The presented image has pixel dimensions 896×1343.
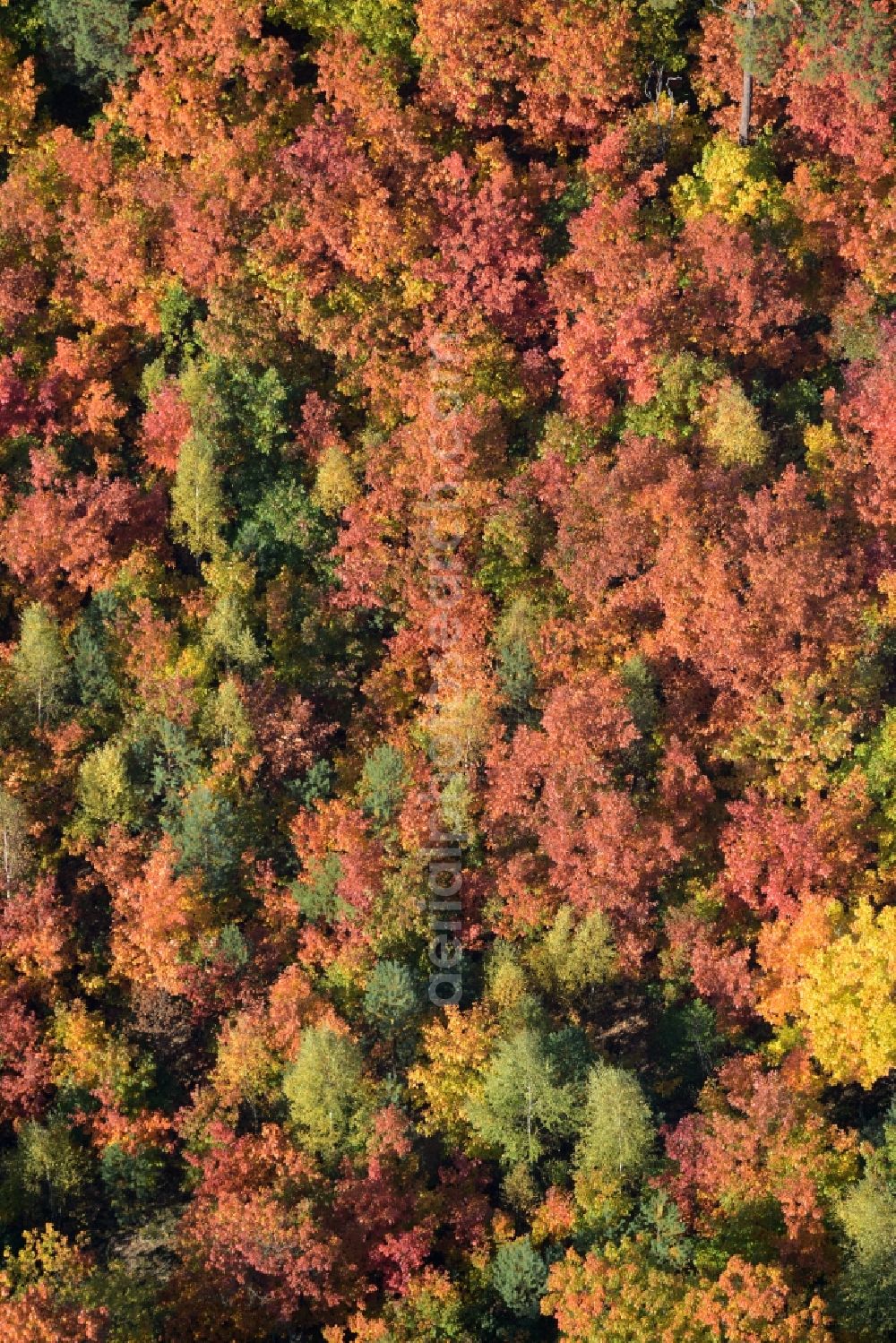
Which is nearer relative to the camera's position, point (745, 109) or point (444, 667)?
point (444, 667)

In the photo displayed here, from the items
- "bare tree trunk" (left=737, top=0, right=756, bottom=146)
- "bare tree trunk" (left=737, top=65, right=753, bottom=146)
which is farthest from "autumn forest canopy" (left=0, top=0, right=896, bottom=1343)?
"bare tree trunk" (left=737, top=65, right=753, bottom=146)

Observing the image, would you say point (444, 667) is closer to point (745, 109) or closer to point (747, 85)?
point (745, 109)

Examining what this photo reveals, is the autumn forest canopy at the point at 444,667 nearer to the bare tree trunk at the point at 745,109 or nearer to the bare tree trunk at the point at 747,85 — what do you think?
the bare tree trunk at the point at 747,85

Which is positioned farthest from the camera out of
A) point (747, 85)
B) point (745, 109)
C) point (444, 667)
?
point (745, 109)

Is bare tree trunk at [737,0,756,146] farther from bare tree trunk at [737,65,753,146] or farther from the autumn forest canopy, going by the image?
the autumn forest canopy

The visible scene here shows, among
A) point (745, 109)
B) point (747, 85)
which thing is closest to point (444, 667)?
point (745, 109)

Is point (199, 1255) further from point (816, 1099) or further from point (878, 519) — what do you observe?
point (878, 519)

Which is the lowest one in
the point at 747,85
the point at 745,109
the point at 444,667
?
the point at 444,667
